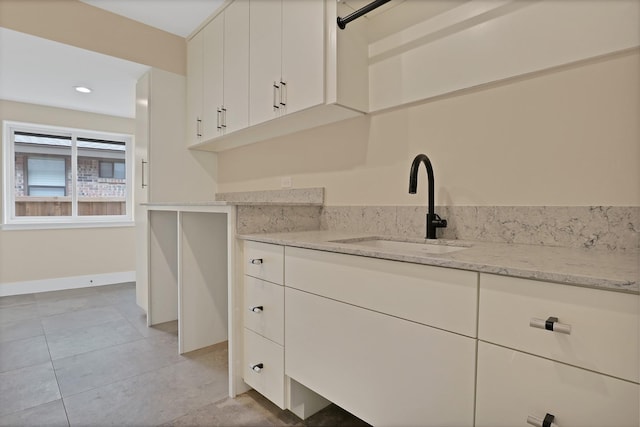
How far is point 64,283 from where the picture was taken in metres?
3.81

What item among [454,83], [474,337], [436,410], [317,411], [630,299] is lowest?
[317,411]

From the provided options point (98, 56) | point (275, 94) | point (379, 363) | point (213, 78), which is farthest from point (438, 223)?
point (98, 56)

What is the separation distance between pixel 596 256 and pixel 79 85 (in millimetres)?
4011

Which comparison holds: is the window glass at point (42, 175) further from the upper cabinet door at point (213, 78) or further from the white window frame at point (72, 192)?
the upper cabinet door at point (213, 78)

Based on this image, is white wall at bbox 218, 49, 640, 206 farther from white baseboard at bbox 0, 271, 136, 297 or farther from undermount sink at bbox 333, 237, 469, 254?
white baseboard at bbox 0, 271, 136, 297

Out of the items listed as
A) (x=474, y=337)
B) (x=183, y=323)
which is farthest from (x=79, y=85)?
(x=474, y=337)

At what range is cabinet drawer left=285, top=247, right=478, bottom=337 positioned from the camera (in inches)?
34.2

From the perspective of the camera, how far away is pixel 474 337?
0.85 metres

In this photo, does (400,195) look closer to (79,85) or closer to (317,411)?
(317,411)

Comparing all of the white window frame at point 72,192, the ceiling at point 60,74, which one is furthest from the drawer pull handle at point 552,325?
the white window frame at point 72,192

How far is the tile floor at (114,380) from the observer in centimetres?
147

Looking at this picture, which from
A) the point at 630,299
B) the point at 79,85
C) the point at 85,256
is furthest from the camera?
the point at 85,256

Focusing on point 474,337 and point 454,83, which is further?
point 454,83

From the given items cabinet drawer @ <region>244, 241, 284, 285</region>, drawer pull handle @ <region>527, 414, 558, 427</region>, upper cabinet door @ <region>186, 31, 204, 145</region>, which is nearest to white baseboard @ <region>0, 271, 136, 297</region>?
upper cabinet door @ <region>186, 31, 204, 145</region>
